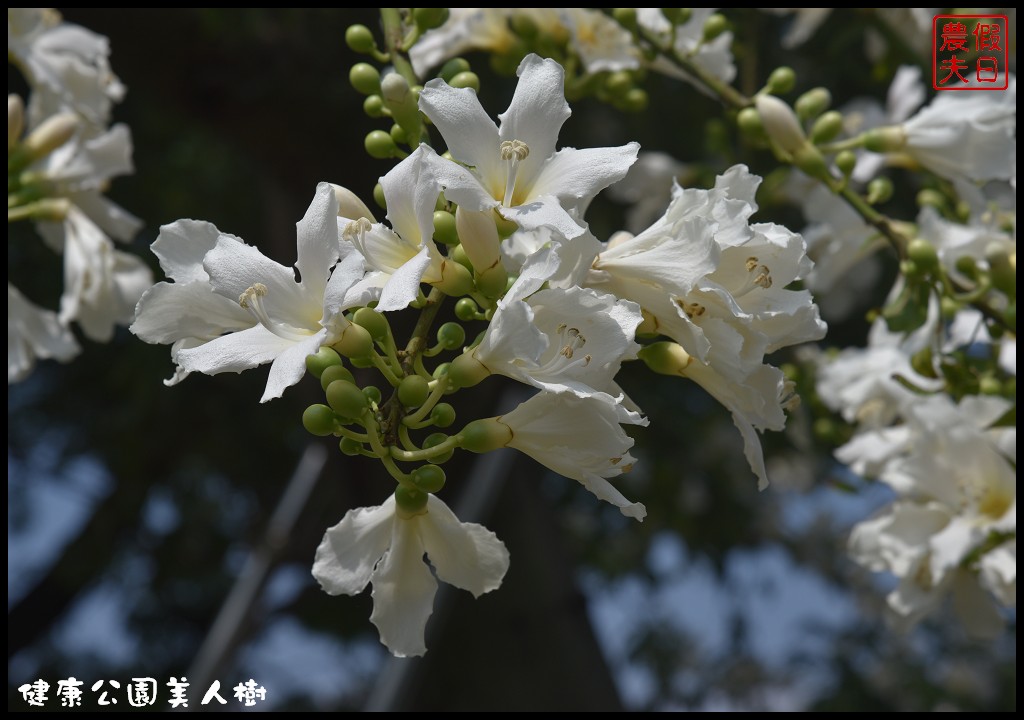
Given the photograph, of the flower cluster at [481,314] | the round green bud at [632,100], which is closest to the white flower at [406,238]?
the flower cluster at [481,314]

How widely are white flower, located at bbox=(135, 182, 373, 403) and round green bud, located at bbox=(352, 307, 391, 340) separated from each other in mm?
15

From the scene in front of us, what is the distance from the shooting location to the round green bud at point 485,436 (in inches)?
29.6

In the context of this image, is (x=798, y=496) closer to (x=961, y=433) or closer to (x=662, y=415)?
(x=662, y=415)

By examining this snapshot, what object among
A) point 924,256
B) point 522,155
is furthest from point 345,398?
point 924,256

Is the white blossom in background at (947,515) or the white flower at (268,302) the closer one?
the white flower at (268,302)

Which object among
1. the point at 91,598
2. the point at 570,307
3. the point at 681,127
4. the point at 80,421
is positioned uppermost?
the point at 570,307

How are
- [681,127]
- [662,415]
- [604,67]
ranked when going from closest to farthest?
[604,67]
[681,127]
[662,415]

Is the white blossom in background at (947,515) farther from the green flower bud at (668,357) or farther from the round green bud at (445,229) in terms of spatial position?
the round green bud at (445,229)

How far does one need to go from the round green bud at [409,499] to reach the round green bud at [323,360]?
11cm

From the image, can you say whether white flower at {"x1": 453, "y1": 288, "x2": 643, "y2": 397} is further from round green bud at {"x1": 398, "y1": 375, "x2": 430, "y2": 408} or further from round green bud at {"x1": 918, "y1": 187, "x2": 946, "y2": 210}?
round green bud at {"x1": 918, "y1": 187, "x2": 946, "y2": 210}

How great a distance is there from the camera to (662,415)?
3.20 meters

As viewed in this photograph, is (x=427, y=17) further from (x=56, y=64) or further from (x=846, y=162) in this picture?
(x=56, y=64)

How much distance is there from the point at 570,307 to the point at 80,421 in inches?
137

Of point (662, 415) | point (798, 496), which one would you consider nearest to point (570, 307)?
point (662, 415)
